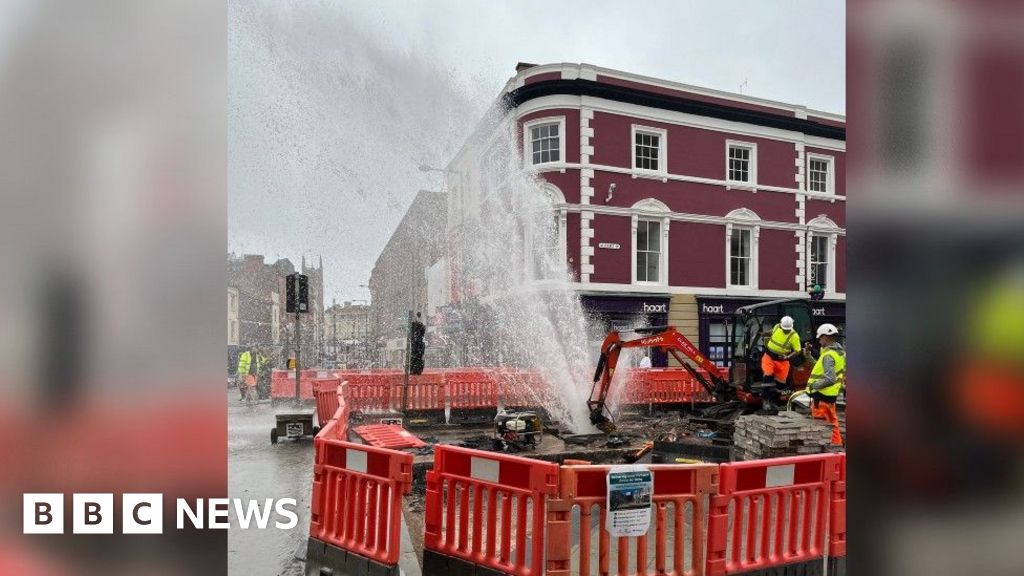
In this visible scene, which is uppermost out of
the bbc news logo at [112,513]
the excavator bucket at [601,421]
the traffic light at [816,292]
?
the traffic light at [816,292]

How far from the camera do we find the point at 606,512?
286cm

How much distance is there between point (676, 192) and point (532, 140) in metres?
1.98

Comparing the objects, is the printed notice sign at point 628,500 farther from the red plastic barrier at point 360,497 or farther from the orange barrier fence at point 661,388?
the orange barrier fence at point 661,388

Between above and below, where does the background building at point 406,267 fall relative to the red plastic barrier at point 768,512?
above

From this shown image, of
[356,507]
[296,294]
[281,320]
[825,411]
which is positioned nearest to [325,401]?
[296,294]

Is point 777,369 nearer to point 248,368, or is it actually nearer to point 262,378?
point 248,368

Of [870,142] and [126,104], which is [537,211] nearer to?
Result: [870,142]

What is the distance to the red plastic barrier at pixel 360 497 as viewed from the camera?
307 centimetres

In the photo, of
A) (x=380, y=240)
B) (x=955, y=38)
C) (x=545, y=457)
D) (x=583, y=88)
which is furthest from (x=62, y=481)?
(x=380, y=240)

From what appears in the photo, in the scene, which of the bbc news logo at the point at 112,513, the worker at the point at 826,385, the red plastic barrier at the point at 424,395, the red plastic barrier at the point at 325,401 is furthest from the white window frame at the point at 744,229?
the bbc news logo at the point at 112,513

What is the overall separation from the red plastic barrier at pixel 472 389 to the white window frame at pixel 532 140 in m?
4.13

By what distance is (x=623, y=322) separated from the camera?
23.7ft

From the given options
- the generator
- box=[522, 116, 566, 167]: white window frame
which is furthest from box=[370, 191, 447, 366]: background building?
the generator

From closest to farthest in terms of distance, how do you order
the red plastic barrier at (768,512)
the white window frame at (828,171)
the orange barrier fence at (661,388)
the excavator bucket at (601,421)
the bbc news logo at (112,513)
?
the bbc news logo at (112,513) → the red plastic barrier at (768,512) → the white window frame at (828,171) → the excavator bucket at (601,421) → the orange barrier fence at (661,388)
